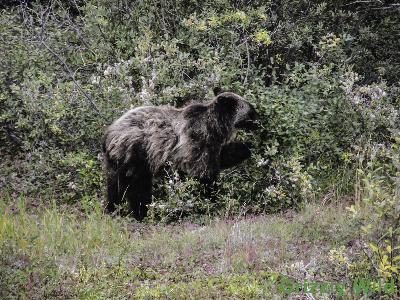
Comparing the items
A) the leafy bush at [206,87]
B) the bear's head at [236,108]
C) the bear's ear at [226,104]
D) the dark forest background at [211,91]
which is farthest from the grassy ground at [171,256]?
the bear's ear at [226,104]

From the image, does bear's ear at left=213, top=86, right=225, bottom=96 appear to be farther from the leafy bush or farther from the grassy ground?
the grassy ground

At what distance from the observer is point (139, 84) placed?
10477 mm

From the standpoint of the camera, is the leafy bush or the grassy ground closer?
the grassy ground

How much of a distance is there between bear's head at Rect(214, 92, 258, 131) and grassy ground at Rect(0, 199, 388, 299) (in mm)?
1634

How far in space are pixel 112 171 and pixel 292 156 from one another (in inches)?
104

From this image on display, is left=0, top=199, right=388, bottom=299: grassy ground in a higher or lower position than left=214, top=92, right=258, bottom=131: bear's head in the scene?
lower

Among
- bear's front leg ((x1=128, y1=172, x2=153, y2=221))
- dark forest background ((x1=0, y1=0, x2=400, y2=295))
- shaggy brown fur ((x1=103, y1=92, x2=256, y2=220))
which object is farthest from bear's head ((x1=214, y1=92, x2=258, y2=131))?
bear's front leg ((x1=128, y1=172, x2=153, y2=221))

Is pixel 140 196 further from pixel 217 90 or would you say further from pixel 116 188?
pixel 217 90

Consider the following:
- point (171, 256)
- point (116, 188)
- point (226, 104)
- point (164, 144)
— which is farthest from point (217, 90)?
point (171, 256)

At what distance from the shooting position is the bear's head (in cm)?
913

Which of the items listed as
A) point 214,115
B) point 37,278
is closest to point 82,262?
point 37,278

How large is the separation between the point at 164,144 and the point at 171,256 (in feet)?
8.73

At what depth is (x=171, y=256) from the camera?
6617mm

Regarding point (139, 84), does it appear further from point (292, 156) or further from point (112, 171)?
point (292, 156)
